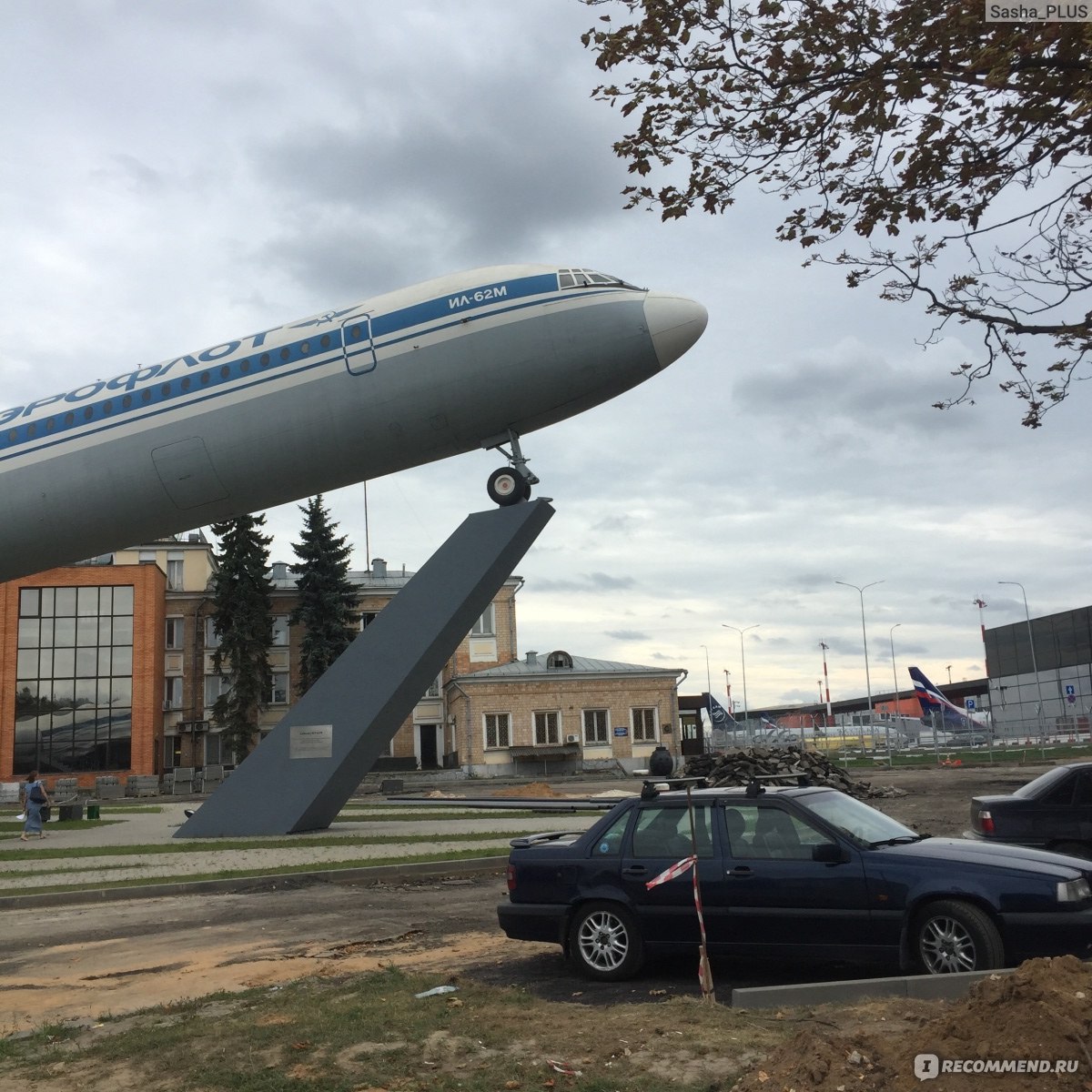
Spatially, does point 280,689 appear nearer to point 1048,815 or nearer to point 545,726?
point 545,726

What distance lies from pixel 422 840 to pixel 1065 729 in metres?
47.9

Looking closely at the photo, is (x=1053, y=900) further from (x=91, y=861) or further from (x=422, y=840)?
(x=91, y=861)

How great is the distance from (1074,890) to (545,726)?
157 ft

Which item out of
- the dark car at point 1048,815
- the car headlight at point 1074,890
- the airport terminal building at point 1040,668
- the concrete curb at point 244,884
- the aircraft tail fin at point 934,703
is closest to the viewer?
the car headlight at point 1074,890

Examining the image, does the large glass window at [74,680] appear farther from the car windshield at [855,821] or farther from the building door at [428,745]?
the car windshield at [855,821]

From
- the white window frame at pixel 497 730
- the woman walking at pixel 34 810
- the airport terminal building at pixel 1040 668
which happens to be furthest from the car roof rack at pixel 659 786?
the airport terminal building at pixel 1040 668

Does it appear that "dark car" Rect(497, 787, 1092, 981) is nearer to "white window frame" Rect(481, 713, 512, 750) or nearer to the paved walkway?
the paved walkway

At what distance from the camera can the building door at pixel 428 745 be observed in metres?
61.0

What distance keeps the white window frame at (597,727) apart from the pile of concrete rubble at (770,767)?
24209mm

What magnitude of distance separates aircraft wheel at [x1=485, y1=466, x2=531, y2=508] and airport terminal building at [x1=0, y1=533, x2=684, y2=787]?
34.2 meters

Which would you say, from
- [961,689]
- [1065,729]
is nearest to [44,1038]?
[1065,729]

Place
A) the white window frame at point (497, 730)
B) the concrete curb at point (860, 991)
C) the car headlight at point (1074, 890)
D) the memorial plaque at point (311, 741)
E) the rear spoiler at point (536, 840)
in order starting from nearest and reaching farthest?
the concrete curb at point (860, 991) → the car headlight at point (1074, 890) → the rear spoiler at point (536, 840) → the memorial plaque at point (311, 741) → the white window frame at point (497, 730)

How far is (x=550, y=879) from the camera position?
8336 millimetres

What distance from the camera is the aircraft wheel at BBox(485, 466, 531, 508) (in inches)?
755
